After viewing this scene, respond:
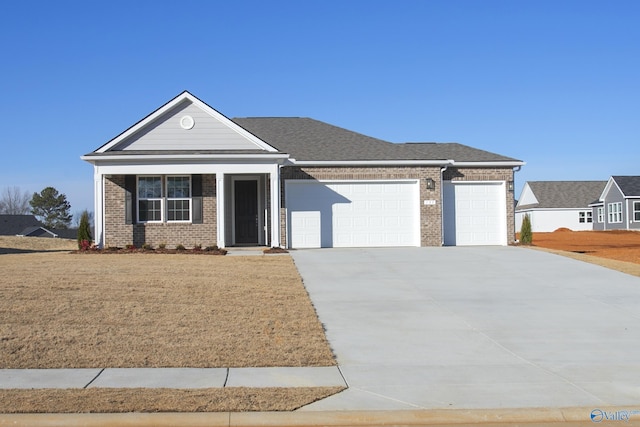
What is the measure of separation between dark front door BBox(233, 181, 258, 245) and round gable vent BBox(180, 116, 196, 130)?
2.66 m

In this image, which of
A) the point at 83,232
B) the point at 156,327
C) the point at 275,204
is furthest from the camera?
the point at 83,232

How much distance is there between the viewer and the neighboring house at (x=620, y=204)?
51.0m

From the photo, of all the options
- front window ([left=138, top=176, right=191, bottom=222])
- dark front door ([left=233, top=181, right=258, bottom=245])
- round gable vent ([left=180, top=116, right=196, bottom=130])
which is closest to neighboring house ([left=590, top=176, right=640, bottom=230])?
dark front door ([left=233, top=181, right=258, bottom=245])

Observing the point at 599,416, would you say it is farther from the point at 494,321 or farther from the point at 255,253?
the point at 255,253

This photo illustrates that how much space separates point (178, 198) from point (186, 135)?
2171 mm

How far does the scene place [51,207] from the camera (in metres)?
78.4

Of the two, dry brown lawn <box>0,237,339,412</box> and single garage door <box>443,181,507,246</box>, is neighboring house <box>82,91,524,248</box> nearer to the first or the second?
single garage door <box>443,181,507,246</box>

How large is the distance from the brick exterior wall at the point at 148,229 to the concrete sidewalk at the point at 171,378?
44.2 feet

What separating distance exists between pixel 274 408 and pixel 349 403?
813mm

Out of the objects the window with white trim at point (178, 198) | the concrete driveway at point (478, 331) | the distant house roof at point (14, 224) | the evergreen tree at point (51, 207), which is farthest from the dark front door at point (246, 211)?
the evergreen tree at point (51, 207)

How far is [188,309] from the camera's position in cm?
1139

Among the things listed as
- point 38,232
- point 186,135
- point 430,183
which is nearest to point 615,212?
point 430,183

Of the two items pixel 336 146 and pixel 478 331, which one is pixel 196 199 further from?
pixel 478 331

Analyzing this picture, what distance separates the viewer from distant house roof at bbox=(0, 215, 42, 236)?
56875 millimetres
